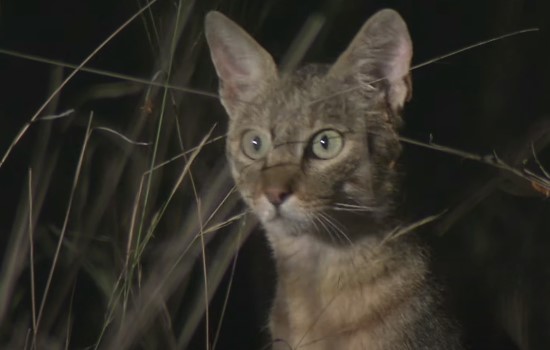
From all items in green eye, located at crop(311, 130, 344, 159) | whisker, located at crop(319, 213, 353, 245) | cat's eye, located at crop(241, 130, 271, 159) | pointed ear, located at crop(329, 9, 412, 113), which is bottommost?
whisker, located at crop(319, 213, 353, 245)

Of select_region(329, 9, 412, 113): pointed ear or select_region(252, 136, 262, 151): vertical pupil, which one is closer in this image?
select_region(329, 9, 412, 113): pointed ear

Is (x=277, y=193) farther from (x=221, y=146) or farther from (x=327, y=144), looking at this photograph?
(x=221, y=146)

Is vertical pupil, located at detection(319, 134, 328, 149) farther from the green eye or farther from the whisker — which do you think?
the whisker

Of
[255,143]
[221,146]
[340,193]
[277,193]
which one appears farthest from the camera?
[221,146]

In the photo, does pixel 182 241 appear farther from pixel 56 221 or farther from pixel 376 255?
pixel 56 221

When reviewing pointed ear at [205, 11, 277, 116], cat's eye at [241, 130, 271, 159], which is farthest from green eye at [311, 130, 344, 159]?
pointed ear at [205, 11, 277, 116]

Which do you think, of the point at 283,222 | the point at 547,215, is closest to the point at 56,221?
the point at 283,222

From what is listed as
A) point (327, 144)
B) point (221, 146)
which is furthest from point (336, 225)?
point (221, 146)

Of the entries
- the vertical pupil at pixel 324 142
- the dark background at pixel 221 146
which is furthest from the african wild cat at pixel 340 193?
the dark background at pixel 221 146
